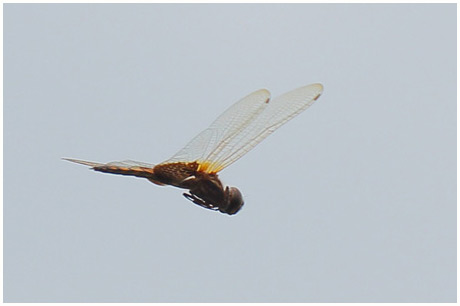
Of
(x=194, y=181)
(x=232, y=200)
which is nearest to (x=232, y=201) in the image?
(x=232, y=200)

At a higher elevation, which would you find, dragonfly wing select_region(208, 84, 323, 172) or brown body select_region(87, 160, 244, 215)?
dragonfly wing select_region(208, 84, 323, 172)

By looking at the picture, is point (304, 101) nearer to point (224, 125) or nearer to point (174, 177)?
point (224, 125)

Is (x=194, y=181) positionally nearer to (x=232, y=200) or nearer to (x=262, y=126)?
(x=232, y=200)

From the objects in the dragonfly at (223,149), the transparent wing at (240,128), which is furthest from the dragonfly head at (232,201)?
the transparent wing at (240,128)

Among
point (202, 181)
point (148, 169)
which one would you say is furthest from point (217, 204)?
point (148, 169)

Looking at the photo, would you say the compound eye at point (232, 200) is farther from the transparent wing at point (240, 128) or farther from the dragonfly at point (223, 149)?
the transparent wing at point (240, 128)

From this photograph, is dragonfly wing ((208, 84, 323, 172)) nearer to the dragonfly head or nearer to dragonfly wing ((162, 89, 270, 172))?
dragonfly wing ((162, 89, 270, 172))

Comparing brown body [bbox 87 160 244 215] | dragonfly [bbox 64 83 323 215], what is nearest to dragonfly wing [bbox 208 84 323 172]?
dragonfly [bbox 64 83 323 215]
